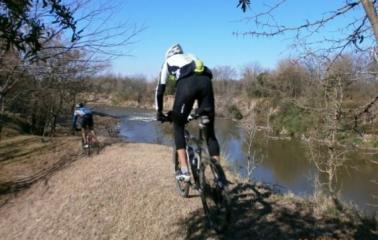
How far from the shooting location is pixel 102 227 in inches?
336

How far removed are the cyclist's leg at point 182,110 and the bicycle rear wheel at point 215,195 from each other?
313 mm

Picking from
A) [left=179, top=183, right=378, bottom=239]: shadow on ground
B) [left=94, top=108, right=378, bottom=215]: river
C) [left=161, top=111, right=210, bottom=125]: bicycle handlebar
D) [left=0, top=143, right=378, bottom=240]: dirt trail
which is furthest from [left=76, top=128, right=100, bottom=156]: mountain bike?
[left=161, top=111, right=210, bottom=125]: bicycle handlebar

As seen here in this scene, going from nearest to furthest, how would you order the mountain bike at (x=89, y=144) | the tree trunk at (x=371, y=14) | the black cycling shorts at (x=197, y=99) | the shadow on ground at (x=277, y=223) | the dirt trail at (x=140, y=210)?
the tree trunk at (x=371, y=14) → the black cycling shorts at (x=197, y=99) → the shadow on ground at (x=277, y=223) → the dirt trail at (x=140, y=210) → the mountain bike at (x=89, y=144)

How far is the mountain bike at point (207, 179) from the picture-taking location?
5832 millimetres

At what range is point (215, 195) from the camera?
6.12 meters

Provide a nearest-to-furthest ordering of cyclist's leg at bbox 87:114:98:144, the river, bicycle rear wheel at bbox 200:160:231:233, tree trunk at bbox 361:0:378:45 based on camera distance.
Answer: tree trunk at bbox 361:0:378:45 < bicycle rear wheel at bbox 200:160:231:233 < cyclist's leg at bbox 87:114:98:144 < the river

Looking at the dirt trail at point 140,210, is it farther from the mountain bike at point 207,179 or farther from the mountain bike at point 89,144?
the mountain bike at point 89,144

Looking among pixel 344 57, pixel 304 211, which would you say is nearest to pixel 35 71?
pixel 304 211

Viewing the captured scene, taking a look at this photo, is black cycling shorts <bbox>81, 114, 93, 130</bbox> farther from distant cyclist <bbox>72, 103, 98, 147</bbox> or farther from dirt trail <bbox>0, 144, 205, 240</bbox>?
dirt trail <bbox>0, 144, 205, 240</bbox>

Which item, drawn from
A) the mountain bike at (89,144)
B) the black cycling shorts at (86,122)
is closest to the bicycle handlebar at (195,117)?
the mountain bike at (89,144)

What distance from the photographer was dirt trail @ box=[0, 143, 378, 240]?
6.46 m

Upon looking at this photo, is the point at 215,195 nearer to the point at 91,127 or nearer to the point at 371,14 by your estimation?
the point at 371,14

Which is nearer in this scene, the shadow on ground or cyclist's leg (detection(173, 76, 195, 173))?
cyclist's leg (detection(173, 76, 195, 173))

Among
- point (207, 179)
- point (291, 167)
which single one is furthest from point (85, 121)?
point (291, 167)
